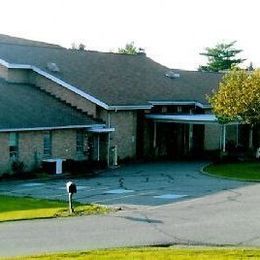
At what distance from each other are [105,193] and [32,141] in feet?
28.4

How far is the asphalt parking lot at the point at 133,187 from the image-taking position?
85.8 feet

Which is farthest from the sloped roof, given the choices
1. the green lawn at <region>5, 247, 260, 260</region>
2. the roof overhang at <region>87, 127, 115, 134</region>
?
Answer: the green lawn at <region>5, 247, 260, 260</region>

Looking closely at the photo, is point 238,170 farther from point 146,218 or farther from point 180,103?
point 146,218

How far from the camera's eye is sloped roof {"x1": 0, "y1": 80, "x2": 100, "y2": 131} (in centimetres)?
3466

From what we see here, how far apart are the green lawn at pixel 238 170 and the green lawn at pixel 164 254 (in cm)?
1712

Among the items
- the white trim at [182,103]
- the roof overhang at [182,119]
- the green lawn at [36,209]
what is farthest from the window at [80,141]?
the green lawn at [36,209]

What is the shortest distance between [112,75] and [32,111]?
10569 millimetres

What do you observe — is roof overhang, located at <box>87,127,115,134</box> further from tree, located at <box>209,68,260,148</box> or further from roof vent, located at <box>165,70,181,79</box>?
roof vent, located at <box>165,70,181,79</box>

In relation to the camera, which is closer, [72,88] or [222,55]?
[72,88]

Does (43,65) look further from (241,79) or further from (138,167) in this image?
(241,79)

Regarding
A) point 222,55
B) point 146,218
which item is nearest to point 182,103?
point 146,218

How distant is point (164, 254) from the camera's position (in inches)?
593

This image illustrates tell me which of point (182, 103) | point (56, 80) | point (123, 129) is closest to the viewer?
point (56, 80)

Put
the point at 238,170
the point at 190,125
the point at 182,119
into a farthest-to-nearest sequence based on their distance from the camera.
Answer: the point at 190,125
the point at 182,119
the point at 238,170
